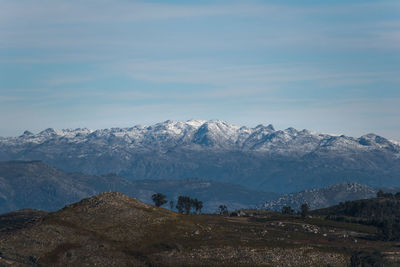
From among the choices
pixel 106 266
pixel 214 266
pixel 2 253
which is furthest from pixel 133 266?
pixel 2 253

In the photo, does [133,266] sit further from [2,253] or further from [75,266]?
[2,253]

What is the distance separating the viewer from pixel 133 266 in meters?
200

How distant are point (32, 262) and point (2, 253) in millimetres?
10503

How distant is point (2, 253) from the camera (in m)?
198

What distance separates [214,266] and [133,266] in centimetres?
2636

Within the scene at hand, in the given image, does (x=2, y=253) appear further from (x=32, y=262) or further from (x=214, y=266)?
(x=214, y=266)

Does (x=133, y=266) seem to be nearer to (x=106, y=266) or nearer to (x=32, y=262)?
(x=106, y=266)

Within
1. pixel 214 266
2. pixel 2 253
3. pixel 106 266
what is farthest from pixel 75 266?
pixel 214 266

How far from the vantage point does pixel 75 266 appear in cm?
19625

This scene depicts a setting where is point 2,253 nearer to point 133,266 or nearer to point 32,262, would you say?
point 32,262

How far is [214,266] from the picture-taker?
19875 cm

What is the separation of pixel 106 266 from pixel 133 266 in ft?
28.7

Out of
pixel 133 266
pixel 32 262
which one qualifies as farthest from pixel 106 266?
pixel 32 262

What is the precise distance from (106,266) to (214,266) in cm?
3482
